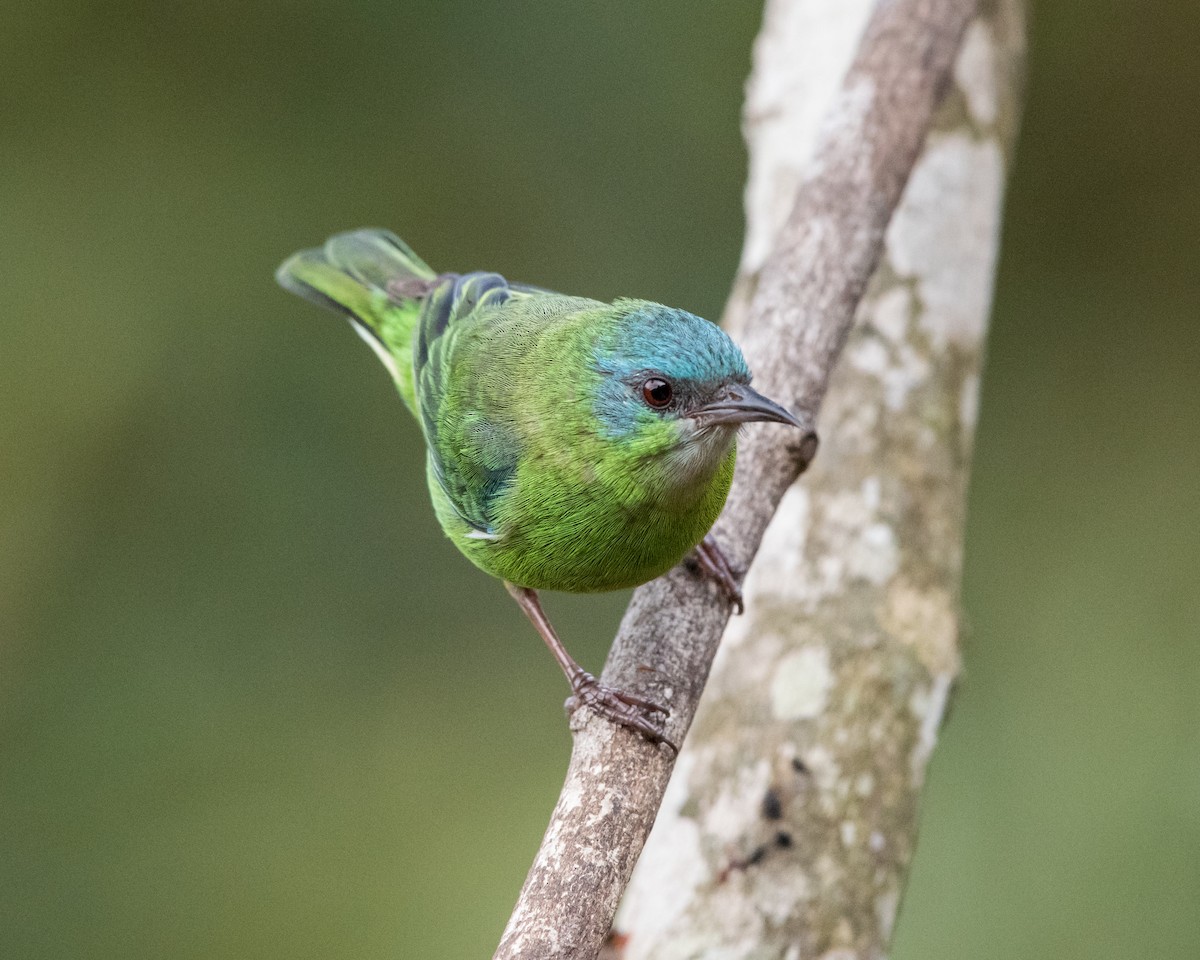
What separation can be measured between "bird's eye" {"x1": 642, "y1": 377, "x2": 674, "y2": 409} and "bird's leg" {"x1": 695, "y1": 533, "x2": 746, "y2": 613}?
1.29 feet

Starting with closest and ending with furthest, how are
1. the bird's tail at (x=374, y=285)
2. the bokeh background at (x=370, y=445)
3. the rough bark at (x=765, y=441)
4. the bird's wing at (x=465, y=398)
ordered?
the rough bark at (x=765, y=441) < the bird's wing at (x=465, y=398) < the bird's tail at (x=374, y=285) < the bokeh background at (x=370, y=445)

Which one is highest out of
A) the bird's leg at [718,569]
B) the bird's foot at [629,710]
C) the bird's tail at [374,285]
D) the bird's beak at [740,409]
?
the bird's tail at [374,285]

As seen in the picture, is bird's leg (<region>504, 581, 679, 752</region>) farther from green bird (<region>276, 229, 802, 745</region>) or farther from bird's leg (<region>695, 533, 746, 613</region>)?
bird's leg (<region>695, 533, 746, 613</region>)

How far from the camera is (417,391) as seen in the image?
3.67 m

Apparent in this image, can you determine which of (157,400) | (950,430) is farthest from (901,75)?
(157,400)

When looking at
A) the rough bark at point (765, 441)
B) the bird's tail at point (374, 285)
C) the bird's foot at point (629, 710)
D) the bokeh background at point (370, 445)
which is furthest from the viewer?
the bokeh background at point (370, 445)

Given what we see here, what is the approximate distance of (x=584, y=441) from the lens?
285cm

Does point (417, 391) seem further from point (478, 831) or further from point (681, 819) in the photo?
point (478, 831)

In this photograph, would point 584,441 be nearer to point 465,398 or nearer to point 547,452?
point 547,452

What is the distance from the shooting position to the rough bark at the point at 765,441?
2221mm

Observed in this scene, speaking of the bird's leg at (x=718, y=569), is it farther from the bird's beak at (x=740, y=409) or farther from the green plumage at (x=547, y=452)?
the bird's beak at (x=740, y=409)

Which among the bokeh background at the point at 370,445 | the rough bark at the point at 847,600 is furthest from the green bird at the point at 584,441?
the bokeh background at the point at 370,445

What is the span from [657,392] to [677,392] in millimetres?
46

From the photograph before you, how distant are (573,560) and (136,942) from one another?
3.30 metres
